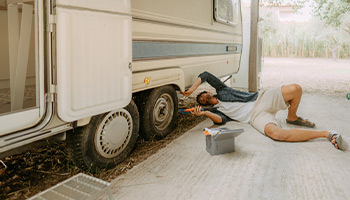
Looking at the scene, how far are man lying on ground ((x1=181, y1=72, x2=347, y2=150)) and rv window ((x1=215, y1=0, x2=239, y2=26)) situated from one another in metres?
1.33

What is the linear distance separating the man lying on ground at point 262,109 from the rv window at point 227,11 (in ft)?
4.38

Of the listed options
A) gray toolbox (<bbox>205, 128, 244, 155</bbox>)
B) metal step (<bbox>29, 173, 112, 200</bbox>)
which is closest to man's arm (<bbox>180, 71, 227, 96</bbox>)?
gray toolbox (<bbox>205, 128, 244, 155</bbox>)

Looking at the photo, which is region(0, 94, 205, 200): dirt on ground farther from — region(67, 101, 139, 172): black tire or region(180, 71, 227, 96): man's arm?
region(180, 71, 227, 96): man's arm

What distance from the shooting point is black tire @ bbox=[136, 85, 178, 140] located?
347 cm

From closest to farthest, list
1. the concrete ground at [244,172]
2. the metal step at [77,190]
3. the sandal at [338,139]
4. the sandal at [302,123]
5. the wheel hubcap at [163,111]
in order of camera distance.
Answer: the metal step at [77,190] → the concrete ground at [244,172] → the sandal at [338,139] → the wheel hubcap at [163,111] → the sandal at [302,123]

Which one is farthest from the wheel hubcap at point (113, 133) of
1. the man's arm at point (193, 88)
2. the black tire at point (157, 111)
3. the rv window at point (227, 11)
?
the rv window at point (227, 11)

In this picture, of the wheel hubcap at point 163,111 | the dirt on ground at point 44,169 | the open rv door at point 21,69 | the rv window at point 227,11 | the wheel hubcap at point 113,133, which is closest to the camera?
the open rv door at point 21,69

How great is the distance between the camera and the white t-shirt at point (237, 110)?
4.21 metres

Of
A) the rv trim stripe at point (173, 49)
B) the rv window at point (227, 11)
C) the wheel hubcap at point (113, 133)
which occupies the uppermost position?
the rv window at point (227, 11)

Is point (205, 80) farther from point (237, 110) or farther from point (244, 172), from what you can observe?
point (244, 172)

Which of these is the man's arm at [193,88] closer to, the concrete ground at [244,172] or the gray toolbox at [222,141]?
the concrete ground at [244,172]

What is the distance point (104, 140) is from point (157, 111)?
3.42 ft

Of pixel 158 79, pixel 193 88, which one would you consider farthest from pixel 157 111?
pixel 193 88

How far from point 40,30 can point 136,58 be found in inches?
45.2
